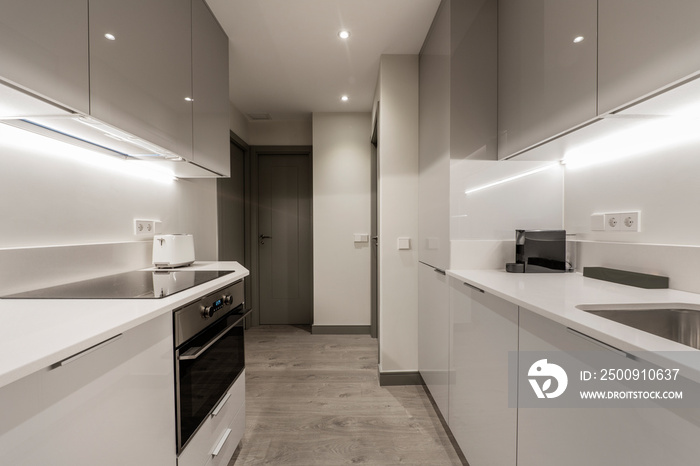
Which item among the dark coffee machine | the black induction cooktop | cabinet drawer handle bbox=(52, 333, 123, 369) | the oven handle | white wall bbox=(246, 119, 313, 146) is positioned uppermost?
white wall bbox=(246, 119, 313, 146)

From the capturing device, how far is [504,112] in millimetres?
1599

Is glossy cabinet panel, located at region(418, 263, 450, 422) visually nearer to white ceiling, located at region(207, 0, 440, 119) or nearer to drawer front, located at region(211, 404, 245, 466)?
drawer front, located at region(211, 404, 245, 466)

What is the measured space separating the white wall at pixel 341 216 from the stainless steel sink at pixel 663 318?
2.69 metres

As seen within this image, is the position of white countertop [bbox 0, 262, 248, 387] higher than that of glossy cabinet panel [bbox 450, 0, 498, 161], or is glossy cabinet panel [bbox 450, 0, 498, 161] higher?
glossy cabinet panel [bbox 450, 0, 498, 161]

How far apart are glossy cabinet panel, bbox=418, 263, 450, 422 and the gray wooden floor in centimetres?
19

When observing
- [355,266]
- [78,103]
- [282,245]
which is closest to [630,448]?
[78,103]

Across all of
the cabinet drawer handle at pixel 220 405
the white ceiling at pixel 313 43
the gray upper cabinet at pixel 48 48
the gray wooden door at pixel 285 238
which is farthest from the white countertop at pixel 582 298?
the gray wooden door at pixel 285 238

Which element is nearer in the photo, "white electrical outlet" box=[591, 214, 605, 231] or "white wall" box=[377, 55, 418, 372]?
"white electrical outlet" box=[591, 214, 605, 231]

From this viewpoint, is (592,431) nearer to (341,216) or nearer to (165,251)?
(165,251)

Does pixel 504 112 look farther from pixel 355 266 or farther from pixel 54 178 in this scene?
pixel 355 266

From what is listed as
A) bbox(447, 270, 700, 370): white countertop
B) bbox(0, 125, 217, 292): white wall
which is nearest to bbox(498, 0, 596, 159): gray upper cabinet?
bbox(447, 270, 700, 370): white countertop

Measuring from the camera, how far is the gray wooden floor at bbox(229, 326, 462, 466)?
161cm

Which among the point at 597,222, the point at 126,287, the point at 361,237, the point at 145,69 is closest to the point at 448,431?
the point at 597,222

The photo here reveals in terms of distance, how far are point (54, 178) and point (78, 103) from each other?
1.63 feet
